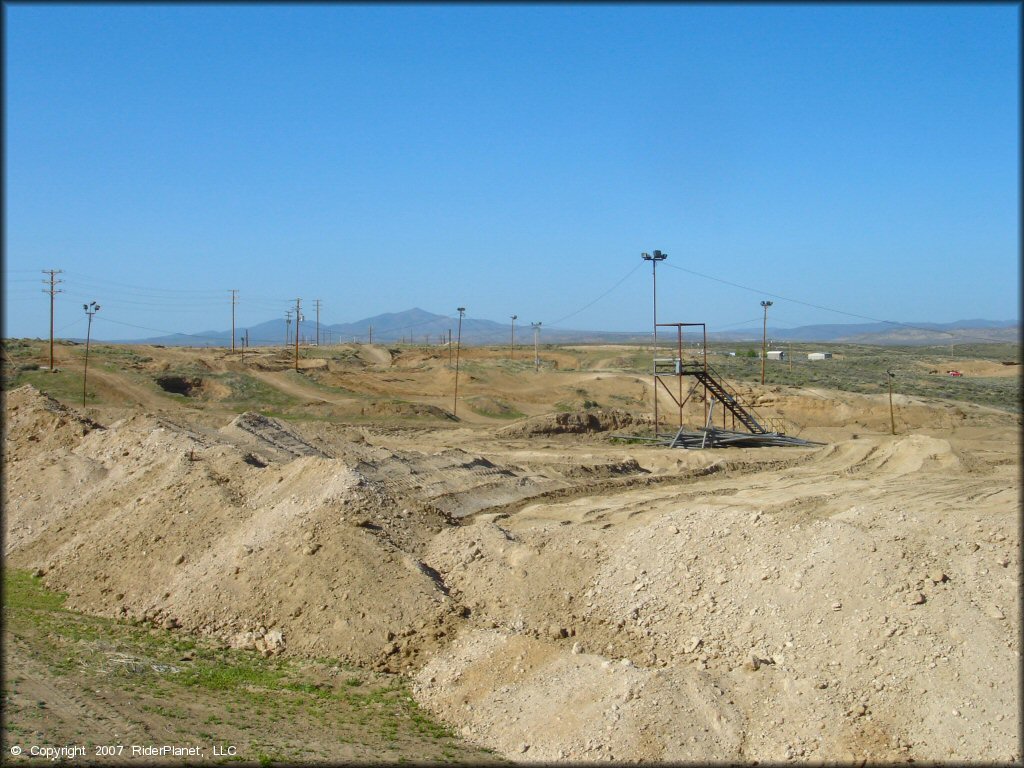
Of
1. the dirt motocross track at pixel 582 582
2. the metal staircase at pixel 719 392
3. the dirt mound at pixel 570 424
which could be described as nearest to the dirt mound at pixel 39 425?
the dirt motocross track at pixel 582 582

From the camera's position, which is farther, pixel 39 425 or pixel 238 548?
pixel 39 425

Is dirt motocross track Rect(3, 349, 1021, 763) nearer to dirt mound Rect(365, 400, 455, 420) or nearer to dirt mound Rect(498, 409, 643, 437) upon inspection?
dirt mound Rect(498, 409, 643, 437)

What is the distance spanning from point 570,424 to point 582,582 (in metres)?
25.2

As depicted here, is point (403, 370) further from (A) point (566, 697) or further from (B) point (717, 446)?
(A) point (566, 697)

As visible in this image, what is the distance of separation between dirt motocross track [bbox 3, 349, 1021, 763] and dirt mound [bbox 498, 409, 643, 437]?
12239 mm

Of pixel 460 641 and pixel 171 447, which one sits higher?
pixel 171 447

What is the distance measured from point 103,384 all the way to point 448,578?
127 feet

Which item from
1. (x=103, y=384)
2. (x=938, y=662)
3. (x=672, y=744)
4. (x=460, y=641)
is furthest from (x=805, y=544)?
(x=103, y=384)

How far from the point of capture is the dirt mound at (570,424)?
38844mm

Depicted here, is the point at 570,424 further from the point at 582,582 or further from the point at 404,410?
the point at 582,582

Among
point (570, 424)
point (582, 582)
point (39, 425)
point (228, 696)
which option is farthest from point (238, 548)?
point (570, 424)

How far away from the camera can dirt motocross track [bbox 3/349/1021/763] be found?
11.0 metres

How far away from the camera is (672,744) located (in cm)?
1077

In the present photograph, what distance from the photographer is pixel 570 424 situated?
39.9 m
